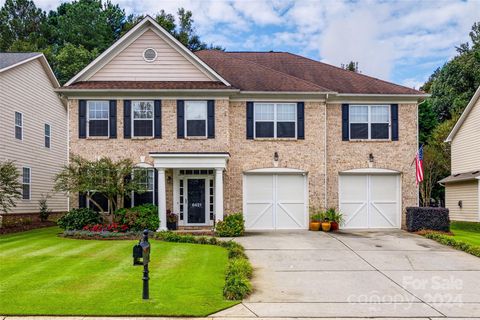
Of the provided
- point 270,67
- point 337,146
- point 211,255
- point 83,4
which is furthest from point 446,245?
point 83,4

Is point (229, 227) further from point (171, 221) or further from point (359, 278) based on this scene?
point (359, 278)

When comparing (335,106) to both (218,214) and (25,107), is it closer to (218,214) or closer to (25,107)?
(218,214)

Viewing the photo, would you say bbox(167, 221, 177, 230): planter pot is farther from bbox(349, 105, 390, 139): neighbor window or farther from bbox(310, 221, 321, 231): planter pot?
bbox(349, 105, 390, 139): neighbor window

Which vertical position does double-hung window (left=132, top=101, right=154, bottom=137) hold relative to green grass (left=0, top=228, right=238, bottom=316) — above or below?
above

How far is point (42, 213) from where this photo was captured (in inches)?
1028

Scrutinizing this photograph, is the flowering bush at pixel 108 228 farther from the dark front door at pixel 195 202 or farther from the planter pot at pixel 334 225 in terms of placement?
the planter pot at pixel 334 225

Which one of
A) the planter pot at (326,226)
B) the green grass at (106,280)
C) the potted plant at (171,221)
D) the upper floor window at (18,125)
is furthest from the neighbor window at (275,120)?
the upper floor window at (18,125)

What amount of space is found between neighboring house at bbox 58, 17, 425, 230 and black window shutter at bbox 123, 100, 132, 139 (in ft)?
0.14

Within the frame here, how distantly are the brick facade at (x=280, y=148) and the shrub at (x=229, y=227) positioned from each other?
1.96m

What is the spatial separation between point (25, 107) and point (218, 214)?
1240 centimetres

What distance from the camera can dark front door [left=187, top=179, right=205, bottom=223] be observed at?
21.2 meters

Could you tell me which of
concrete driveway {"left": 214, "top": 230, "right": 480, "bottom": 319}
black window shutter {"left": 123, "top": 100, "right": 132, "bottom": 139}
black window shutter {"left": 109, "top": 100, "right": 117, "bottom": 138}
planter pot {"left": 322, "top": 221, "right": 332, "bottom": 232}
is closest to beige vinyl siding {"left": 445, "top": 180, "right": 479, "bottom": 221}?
concrete driveway {"left": 214, "top": 230, "right": 480, "bottom": 319}

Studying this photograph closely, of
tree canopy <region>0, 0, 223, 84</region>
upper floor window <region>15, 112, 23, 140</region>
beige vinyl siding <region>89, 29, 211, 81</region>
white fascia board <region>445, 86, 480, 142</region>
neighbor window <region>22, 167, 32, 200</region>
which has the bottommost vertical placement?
neighbor window <region>22, 167, 32, 200</region>

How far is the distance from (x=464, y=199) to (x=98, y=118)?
62.7ft
